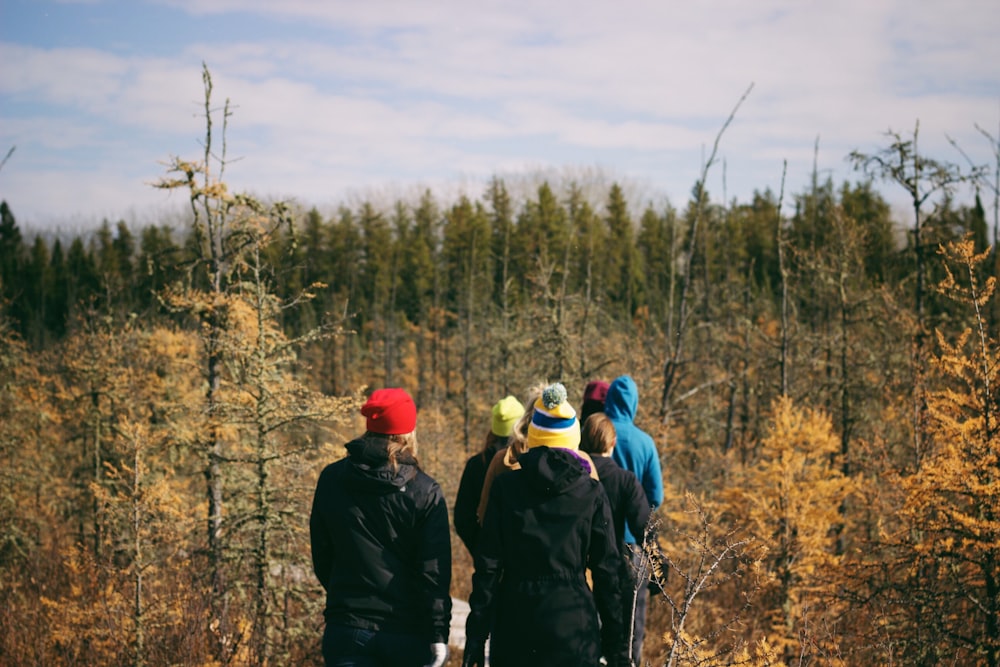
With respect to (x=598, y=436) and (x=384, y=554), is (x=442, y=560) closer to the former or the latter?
(x=384, y=554)


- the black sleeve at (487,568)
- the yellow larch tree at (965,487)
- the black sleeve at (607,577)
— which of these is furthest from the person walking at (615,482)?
the yellow larch tree at (965,487)

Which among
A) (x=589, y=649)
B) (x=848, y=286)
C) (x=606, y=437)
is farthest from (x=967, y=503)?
(x=848, y=286)

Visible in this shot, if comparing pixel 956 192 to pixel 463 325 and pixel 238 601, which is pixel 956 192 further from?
pixel 463 325

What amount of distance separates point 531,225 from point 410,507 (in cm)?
5412

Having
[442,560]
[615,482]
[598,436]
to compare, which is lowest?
[442,560]

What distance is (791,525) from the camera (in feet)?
42.4

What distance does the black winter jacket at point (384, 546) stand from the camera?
3248 millimetres

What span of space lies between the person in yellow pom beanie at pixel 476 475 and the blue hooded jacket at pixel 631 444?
2.50 ft

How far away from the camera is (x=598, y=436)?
14.1ft

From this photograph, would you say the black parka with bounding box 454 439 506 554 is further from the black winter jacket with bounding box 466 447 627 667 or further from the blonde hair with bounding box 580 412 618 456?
the black winter jacket with bounding box 466 447 627 667

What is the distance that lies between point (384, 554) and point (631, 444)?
226 centimetres

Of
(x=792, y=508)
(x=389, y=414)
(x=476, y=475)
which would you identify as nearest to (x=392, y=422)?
(x=389, y=414)

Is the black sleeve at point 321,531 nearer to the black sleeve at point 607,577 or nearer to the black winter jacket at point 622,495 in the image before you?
the black sleeve at point 607,577

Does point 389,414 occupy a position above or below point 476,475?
above
